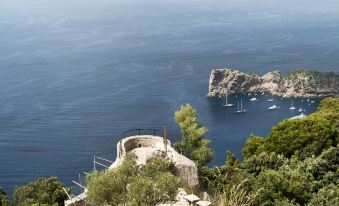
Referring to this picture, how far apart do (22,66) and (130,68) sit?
34007 millimetres

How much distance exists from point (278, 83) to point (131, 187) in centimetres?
11489

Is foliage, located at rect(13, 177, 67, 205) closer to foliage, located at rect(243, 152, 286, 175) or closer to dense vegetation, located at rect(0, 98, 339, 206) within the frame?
dense vegetation, located at rect(0, 98, 339, 206)

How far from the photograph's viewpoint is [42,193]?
3447cm

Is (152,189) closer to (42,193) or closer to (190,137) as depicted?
(42,193)

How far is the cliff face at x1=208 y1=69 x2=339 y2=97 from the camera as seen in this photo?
409 feet

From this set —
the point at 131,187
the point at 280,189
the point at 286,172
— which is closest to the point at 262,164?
the point at 286,172

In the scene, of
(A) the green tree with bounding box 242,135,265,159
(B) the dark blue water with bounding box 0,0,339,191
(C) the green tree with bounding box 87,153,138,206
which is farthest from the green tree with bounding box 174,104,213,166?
(B) the dark blue water with bounding box 0,0,339,191

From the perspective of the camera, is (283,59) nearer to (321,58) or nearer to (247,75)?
(321,58)

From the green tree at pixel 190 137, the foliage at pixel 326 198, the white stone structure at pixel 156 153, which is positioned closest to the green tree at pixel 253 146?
the green tree at pixel 190 137

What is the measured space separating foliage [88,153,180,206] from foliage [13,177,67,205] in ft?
52.8

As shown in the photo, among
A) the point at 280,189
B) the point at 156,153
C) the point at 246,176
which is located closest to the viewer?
the point at 280,189

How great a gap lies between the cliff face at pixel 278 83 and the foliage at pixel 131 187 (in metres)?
106

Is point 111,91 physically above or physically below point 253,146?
below

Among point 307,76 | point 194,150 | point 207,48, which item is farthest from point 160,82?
point 194,150
